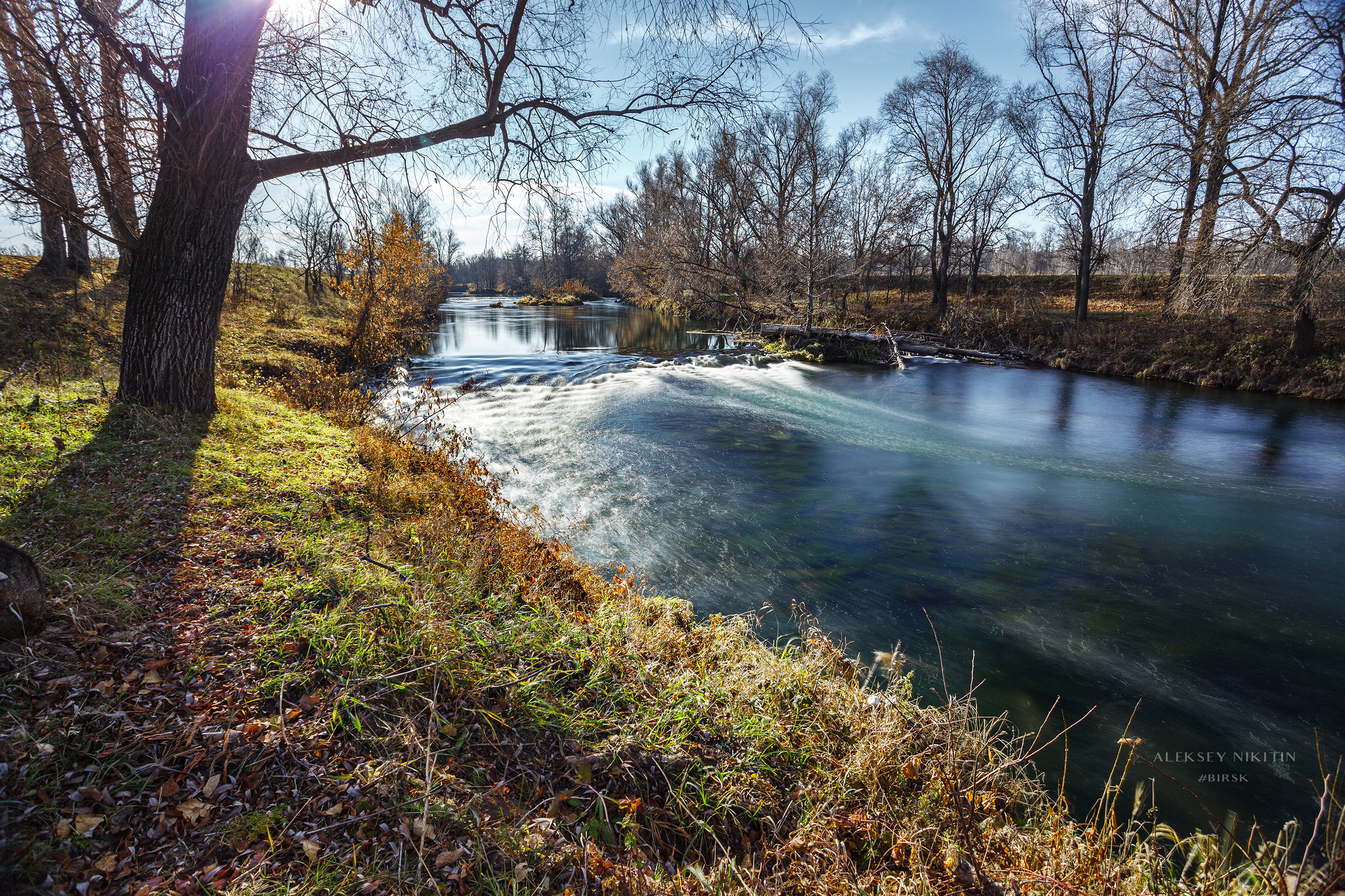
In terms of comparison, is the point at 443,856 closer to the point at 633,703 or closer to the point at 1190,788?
the point at 633,703

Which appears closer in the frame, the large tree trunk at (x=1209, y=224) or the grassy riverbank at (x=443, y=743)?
the grassy riverbank at (x=443, y=743)

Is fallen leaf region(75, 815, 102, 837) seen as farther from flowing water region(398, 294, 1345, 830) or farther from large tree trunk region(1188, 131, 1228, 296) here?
large tree trunk region(1188, 131, 1228, 296)

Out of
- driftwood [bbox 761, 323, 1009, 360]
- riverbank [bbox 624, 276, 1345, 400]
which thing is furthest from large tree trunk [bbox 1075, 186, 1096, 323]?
driftwood [bbox 761, 323, 1009, 360]

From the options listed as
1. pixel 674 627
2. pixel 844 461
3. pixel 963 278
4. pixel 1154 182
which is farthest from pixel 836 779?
pixel 963 278

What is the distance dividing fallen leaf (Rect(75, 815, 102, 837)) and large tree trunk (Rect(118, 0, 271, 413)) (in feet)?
18.9

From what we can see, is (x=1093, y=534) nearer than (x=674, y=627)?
No

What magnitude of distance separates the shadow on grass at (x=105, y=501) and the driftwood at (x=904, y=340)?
2266cm

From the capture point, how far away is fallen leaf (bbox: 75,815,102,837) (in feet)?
6.72

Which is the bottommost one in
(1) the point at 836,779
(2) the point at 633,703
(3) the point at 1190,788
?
(3) the point at 1190,788

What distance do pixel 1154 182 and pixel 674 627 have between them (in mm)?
20464

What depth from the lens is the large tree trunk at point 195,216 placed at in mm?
5609

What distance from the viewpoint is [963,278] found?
38812 mm

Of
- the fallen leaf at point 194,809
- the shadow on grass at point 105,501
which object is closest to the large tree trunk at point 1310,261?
the fallen leaf at point 194,809

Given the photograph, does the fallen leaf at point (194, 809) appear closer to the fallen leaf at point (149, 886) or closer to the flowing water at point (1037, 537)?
the fallen leaf at point (149, 886)
